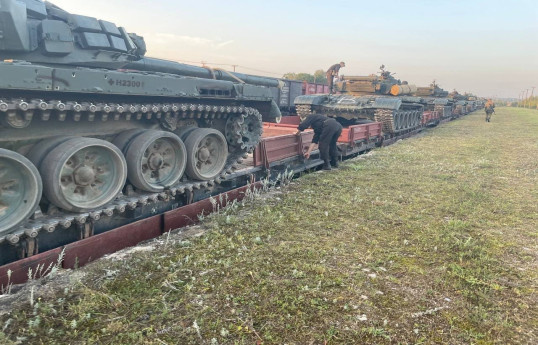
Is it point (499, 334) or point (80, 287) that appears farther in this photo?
point (80, 287)

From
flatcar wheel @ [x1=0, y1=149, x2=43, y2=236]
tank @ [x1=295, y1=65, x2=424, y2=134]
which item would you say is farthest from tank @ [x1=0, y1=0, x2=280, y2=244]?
tank @ [x1=295, y1=65, x2=424, y2=134]

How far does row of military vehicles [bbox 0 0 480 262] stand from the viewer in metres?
4.10

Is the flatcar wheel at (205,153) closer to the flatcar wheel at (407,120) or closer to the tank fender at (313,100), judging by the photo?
the tank fender at (313,100)

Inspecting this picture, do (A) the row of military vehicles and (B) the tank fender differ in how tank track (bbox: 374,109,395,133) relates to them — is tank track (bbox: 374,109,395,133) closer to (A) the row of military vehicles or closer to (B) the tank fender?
(B) the tank fender

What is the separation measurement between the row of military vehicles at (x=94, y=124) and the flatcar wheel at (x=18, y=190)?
0.01 metres

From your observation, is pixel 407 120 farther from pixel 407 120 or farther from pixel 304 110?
pixel 304 110

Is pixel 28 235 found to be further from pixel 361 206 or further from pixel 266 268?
pixel 361 206

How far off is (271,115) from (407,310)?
5159 mm

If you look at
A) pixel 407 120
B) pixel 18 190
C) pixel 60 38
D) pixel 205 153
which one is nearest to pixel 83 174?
pixel 18 190

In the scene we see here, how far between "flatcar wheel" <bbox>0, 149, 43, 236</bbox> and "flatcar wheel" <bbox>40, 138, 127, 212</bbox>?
0.66 feet

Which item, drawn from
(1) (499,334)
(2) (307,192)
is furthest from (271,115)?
(1) (499,334)

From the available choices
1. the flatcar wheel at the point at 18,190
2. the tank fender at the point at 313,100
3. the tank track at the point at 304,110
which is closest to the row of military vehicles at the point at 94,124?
the flatcar wheel at the point at 18,190

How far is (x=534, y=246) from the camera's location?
5379 millimetres

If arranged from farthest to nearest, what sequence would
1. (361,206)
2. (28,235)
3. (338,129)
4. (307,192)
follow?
1. (338,129)
2. (307,192)
3. (361,206)
4. (28,235)
